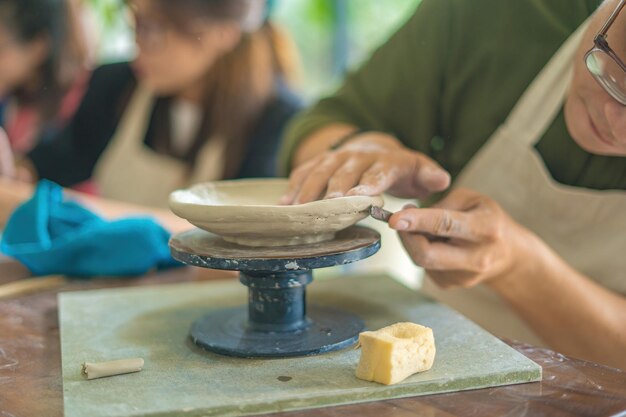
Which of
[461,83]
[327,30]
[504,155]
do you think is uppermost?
[327,30]

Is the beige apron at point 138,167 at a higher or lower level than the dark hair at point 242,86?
lower

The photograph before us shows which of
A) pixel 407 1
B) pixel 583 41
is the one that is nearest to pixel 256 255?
pixel 583 41

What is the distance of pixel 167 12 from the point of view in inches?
75.4

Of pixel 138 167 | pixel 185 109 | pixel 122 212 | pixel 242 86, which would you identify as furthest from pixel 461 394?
pixel 138 167

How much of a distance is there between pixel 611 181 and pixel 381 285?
38cm

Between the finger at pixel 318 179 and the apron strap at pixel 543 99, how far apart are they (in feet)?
1.18

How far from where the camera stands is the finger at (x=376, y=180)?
3.03 ft

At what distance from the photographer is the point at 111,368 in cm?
78

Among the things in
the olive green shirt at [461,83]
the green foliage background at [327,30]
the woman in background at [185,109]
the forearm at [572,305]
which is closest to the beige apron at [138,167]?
the woman in background at [185,109]

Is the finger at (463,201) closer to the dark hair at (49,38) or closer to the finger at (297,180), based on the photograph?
the finger at (297,180)

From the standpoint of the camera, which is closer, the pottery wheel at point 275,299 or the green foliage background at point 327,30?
the pottery wheel at point 275,299

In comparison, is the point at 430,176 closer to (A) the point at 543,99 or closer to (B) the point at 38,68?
(A) the point at 543,99

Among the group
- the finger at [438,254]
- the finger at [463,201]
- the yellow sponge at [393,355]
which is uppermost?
the finger at [463,201]

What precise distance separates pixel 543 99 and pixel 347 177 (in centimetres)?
42
